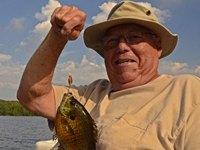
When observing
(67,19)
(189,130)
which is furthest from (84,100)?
(189,130)

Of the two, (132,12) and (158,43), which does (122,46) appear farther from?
(158,43)

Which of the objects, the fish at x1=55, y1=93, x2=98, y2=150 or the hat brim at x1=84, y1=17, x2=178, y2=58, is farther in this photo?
the hat brim at x1=84, y1=17, x2=178, y2=58

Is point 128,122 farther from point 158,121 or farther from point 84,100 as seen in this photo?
point 84,100

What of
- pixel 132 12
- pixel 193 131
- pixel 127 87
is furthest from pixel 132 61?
pixel 193 131

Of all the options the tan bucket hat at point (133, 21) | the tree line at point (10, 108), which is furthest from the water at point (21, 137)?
the tree line at point (10, 108)

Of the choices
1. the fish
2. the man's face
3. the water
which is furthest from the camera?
the water

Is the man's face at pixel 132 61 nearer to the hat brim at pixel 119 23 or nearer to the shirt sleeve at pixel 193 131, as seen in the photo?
the hat brim at pixel 119 23

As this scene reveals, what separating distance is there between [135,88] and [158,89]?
0.29m

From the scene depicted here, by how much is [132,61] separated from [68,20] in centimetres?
120

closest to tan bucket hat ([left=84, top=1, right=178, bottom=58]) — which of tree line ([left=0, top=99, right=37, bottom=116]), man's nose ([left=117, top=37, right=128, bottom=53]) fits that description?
man's nose ([left=117, top=37, right=128, bottom=53])

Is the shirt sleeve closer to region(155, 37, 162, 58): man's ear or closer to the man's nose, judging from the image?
the man's nose

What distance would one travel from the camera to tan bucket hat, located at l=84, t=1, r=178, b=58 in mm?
3086

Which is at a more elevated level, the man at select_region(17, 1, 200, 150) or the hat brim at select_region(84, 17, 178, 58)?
the hat brim at select_region(84, 17, 178, 58)

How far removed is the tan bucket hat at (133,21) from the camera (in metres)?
3.09
